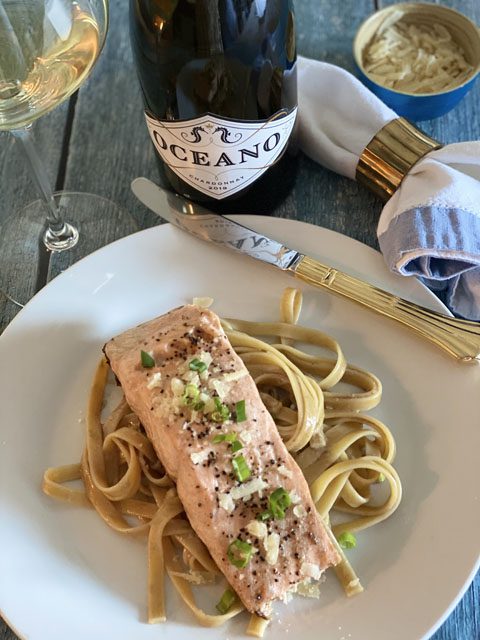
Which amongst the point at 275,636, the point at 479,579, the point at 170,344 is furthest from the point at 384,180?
the point at 275,636

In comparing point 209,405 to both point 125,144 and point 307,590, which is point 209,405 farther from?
point 125,144

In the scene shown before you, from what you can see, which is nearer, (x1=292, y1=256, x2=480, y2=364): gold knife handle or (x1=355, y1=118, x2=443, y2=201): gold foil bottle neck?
(x1=292, y1=256, x2=480, y2=364): gold knife handle

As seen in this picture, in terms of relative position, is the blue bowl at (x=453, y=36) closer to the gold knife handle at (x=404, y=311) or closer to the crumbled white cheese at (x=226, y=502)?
the gold knife handle at (x=404, y=311)

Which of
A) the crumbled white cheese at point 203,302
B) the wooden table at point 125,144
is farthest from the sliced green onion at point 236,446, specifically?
the wooden table at point 125,144

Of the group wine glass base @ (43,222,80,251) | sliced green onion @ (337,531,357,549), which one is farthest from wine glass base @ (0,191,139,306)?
sliced green onion @ (337,531,357,549)

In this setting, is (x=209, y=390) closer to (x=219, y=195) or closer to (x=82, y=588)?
(x=82, y=588)

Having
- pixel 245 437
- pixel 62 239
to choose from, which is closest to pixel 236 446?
pixel 245 437

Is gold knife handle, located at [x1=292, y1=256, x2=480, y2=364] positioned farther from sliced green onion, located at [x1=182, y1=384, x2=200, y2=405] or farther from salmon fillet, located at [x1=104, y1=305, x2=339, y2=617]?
sliced green onion, located at [x1=182, y1=384, x2=200, y2=405]
